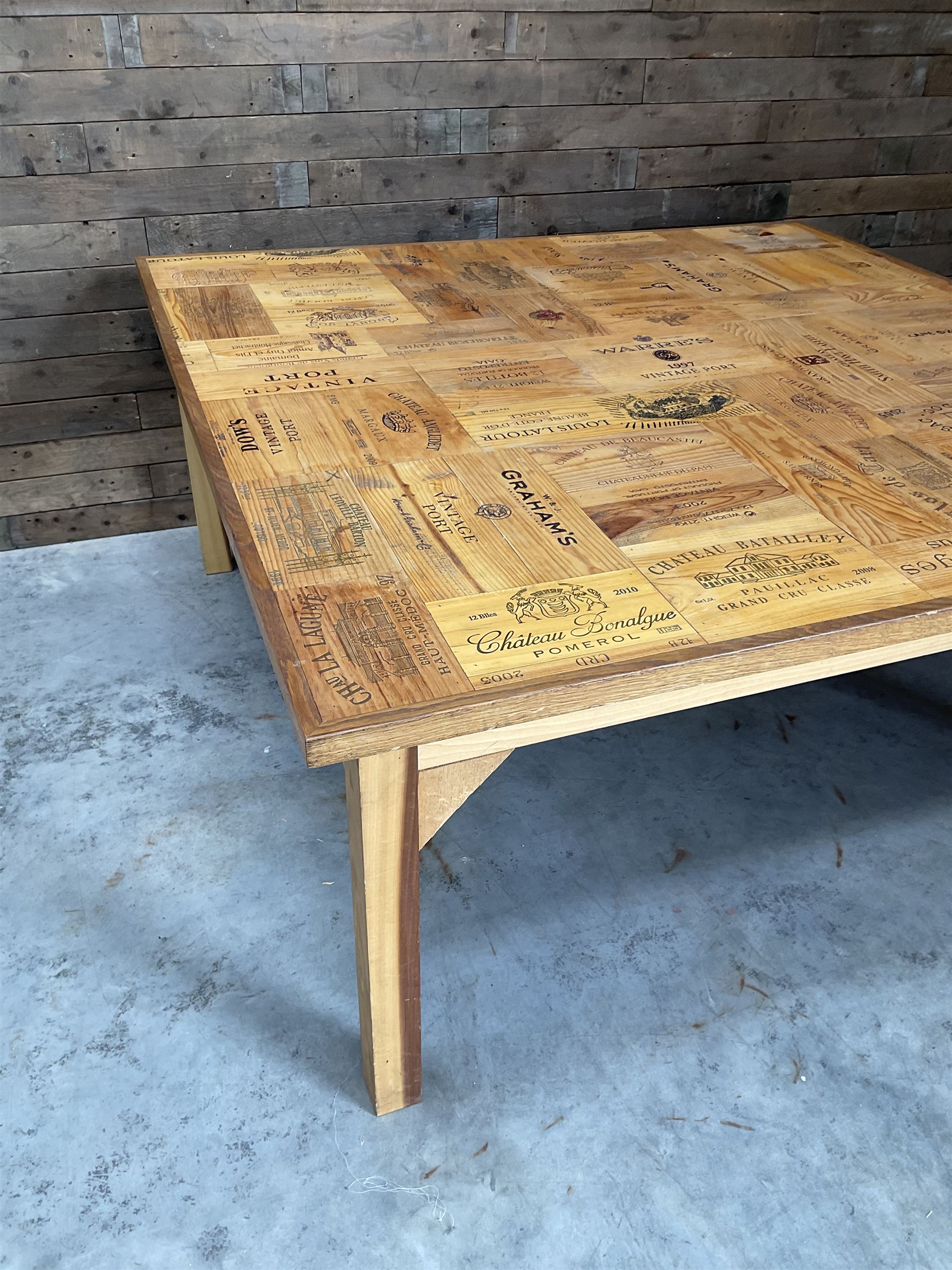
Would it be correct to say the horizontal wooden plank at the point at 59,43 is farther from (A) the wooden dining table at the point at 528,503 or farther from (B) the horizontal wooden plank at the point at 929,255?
(B) the horizontal wooden plank at the point at 929,255

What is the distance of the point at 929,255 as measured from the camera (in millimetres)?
3270

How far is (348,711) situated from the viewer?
1.06 metres

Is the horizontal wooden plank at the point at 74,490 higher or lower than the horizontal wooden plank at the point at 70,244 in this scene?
lower

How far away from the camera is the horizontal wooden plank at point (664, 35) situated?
8.49 feet

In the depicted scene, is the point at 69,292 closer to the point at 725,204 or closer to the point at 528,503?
the point at 528,503

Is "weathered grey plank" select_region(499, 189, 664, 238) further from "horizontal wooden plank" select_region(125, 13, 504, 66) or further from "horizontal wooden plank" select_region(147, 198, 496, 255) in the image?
"horizontal wooden plank" select_region(125, 13, 504, 66)

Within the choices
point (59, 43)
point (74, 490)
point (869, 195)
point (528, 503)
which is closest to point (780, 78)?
point (869, 195)

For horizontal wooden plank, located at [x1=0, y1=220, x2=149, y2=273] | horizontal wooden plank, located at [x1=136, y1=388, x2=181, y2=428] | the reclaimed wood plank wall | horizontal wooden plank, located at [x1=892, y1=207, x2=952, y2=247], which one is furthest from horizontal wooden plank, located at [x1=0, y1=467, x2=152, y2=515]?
horizontal wooden plank, located at [x1=892, y1=207, x2=952, y2=247]

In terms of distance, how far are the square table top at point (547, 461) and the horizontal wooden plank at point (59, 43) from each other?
42 centimetres

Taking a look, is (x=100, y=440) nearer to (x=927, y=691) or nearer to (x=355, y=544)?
(x=355, y=544)

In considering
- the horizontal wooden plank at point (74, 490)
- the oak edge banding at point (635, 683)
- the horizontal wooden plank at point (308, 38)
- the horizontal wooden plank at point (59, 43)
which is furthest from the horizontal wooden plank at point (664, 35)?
the oak edge banding at point (635, 683)

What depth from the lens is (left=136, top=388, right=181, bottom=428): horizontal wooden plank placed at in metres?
2.74

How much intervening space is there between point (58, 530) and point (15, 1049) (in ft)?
5.24

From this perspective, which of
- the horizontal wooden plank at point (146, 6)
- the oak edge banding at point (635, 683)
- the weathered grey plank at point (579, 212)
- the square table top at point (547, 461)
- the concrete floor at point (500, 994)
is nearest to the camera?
the oak edge banding at point (635, 683)
